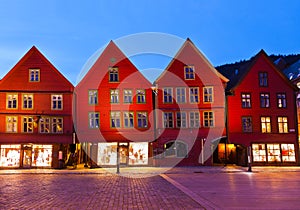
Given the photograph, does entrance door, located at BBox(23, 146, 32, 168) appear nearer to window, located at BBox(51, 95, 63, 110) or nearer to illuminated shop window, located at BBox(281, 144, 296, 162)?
window, located at BBox(51, 95, 63, 110)

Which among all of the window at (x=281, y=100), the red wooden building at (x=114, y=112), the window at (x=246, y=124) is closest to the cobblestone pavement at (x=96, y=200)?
the red wooden building at (x=114, y=112)

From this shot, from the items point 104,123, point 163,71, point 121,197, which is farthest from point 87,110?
point 121,197

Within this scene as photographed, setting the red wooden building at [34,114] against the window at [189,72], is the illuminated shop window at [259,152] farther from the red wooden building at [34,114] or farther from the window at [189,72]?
the red wooden building at [34,114]

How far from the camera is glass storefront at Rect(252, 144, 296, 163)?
38.1m

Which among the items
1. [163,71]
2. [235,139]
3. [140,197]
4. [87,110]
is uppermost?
[163,71]

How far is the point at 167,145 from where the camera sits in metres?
38.9

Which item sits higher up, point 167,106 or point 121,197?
point 167,106

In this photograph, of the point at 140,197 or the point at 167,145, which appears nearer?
the point at 140,197

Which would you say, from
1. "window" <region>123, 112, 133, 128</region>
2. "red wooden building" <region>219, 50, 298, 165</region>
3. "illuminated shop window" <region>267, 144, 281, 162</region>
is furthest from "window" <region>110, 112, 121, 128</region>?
"illuminated shop window" <region>267, 144, 281, 162</region>

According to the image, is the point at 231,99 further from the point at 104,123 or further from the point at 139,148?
the point at 104,123

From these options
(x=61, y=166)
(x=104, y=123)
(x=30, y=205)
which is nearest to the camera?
(x=30, y=205)

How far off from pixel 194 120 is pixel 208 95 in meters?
2.99

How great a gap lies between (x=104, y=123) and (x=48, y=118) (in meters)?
5.58

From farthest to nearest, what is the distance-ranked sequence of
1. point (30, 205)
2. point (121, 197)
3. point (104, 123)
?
point (104, 123), point (121, 197), point (30, 205)
